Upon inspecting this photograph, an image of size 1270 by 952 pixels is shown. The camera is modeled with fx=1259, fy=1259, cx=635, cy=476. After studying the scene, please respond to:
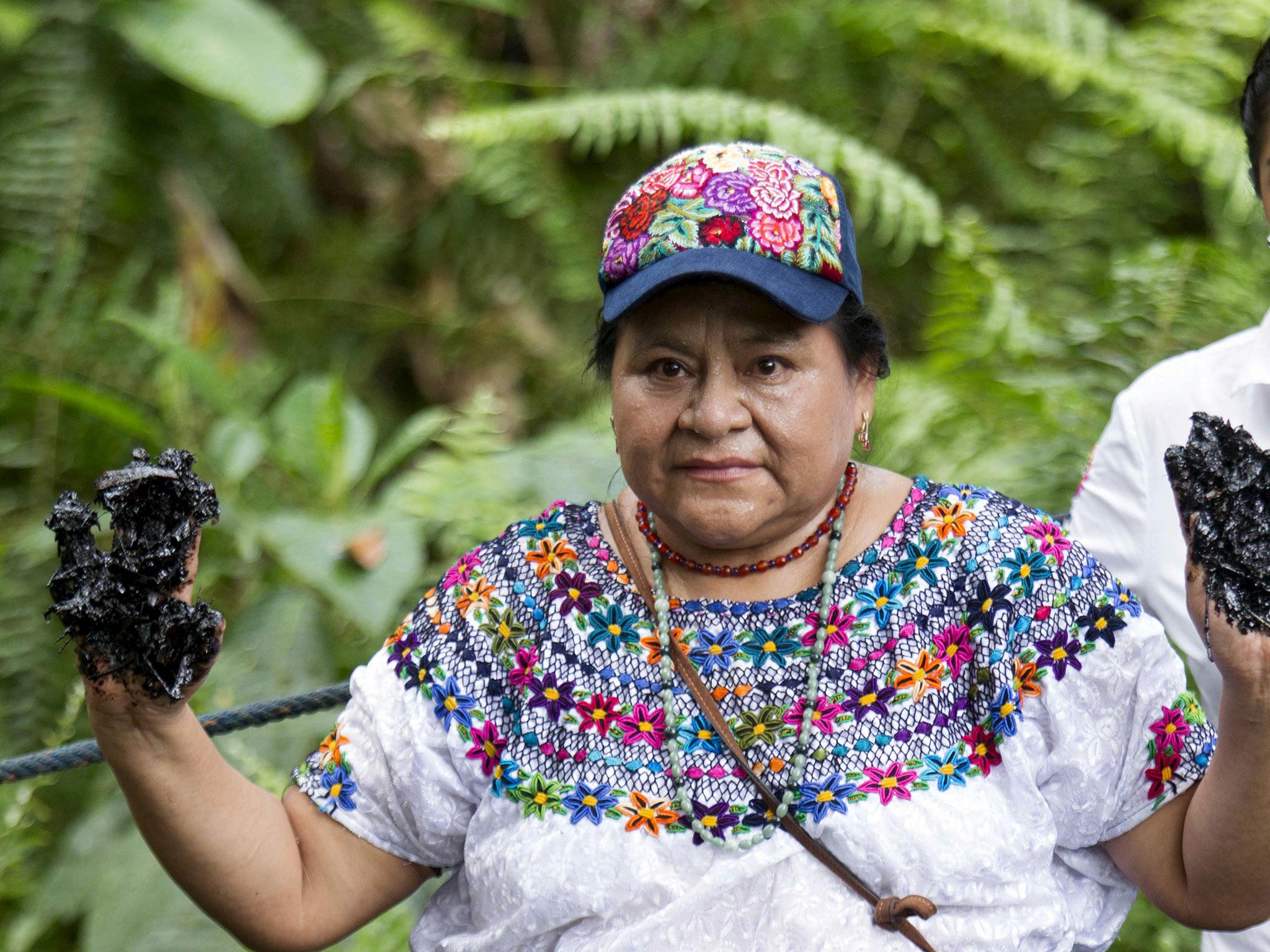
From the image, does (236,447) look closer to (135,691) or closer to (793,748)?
(135,691)

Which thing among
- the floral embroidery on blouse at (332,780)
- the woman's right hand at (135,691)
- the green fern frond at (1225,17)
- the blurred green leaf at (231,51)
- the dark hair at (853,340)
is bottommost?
the floral embroidery on blouse at (332,780)

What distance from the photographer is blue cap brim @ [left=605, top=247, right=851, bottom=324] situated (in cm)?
121

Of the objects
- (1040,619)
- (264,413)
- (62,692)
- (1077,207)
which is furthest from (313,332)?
(1040,619)

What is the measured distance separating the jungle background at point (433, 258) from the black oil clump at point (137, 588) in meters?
0.60

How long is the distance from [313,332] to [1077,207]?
8.82ft

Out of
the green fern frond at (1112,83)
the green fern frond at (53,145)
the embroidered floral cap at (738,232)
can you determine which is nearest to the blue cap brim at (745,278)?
the embroidered floral cap at (738,232)

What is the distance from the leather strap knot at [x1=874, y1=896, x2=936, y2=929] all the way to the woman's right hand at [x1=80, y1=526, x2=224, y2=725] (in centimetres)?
68

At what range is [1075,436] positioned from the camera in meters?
2.74

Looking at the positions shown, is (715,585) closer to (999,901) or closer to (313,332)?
(999,901)

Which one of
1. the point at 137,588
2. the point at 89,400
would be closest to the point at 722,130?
the point at 89,400

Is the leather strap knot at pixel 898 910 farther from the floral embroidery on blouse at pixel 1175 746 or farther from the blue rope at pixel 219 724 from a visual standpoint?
the blue rope at pixel 219 724

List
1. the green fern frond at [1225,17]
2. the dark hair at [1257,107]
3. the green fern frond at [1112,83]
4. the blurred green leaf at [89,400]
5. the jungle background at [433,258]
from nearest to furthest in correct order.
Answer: the dark hair at [1257,107]
the jungle background at [433,258]
the blurred green leaf at [89,400]
the green fern frond at [1112,83]
the green fern frond at [1225,17]

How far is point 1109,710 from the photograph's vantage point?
1250mm

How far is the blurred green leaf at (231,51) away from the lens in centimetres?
374
